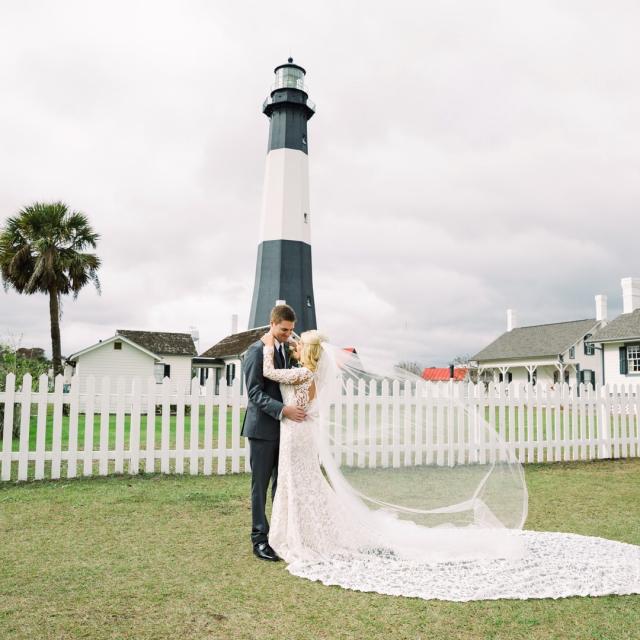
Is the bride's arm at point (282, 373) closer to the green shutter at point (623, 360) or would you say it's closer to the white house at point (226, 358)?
the white house at point (226, 358)

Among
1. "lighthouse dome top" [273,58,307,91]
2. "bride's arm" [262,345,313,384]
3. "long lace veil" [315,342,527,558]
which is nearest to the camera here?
"long lace veil" [315,342,527,558]

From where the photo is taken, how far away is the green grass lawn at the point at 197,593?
3223 mm

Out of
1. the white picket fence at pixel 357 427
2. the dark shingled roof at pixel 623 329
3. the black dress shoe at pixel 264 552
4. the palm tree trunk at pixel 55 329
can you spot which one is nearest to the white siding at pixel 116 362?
the palm tree trunk at pixel 55 329

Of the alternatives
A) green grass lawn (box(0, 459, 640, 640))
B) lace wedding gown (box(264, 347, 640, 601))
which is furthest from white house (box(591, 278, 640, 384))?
lace wedding gown (box(264, 347, 640, 601))

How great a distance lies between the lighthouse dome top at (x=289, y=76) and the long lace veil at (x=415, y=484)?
89.4 ft

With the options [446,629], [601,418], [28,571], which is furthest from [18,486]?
[601,418]

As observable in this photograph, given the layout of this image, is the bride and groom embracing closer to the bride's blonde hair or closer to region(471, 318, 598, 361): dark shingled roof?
the bride's blonde hair

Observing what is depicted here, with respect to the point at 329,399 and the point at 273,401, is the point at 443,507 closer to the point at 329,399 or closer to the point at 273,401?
the point at 329,399

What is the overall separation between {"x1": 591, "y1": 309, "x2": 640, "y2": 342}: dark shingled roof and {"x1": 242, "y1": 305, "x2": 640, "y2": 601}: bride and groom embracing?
88.5ft

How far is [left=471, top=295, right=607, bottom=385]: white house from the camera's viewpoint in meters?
38.9

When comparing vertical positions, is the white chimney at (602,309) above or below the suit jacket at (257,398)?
above

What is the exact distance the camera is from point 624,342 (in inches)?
1162

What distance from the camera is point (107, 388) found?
26.0 ft

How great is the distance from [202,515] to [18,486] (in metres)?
2.89
